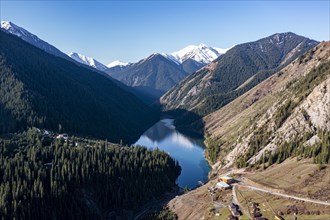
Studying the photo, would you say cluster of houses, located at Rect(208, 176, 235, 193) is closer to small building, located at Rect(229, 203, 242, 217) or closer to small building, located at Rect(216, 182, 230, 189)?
small building, located at Rect(216, 182, 230, 189)

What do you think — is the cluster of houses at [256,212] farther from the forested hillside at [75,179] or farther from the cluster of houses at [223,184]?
the forested hillside at [75,179]

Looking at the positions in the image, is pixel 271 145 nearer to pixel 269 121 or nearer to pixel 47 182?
pixel 269 121

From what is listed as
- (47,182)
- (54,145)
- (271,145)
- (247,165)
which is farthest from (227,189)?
(54,145)

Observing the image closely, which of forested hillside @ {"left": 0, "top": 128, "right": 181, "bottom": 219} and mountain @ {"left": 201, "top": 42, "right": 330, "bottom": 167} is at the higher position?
mountain @ {"left": 201, "top": 42, "right": 330, "bottom": 167}

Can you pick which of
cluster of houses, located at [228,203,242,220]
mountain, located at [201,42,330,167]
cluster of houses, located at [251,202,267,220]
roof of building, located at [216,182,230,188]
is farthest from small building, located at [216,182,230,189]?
mountain, located at [201,42,330,167]

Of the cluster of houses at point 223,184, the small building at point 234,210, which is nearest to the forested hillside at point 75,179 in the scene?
the cluster of houses at point 223,184

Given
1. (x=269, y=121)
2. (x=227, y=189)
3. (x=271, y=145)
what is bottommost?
(x=227, y=189)

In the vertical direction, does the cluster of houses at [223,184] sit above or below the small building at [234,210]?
above

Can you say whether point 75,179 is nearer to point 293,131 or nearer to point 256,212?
point 256,212
